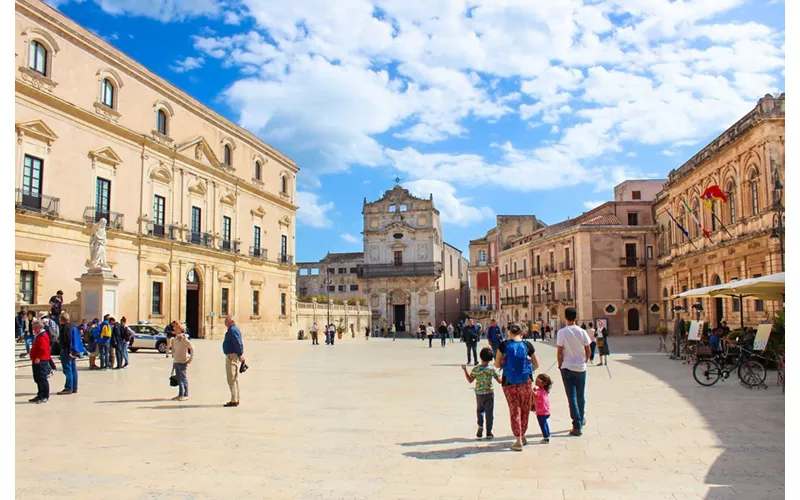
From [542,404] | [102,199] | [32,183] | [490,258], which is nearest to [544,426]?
[542,404]

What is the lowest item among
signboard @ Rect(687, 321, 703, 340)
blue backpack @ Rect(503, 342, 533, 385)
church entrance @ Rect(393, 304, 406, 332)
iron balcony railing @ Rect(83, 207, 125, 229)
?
church entrance @ Rect(393, 304, 406, 332)

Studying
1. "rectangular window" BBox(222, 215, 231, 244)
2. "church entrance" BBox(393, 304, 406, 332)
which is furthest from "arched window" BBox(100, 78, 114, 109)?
"church entrance" BBox(393, 304, 406, 332)

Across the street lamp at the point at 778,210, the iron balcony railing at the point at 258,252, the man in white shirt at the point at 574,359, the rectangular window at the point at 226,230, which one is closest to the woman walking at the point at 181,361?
the man in white shirt at the point at 574,359

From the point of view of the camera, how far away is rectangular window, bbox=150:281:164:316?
31500mm

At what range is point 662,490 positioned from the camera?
19.2ft

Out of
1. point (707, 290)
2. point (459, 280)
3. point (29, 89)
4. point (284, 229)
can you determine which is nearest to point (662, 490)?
point (707, 290)

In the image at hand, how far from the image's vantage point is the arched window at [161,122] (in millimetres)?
31969

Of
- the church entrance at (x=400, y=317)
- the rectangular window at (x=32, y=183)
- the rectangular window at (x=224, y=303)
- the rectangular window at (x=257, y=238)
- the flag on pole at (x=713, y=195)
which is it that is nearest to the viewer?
the rectangular window at (x=32, y=183)

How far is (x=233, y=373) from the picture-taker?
36.1 ft

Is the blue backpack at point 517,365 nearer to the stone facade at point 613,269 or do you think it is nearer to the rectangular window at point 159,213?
the rectangular window at point 159,213

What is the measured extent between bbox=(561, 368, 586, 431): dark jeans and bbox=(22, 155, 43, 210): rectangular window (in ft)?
71.6

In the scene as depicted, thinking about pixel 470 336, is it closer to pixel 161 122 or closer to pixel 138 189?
pixel 138 189

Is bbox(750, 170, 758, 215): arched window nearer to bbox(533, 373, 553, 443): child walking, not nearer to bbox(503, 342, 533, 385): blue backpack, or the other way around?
bbox(533, 373, 553, 443): child walking

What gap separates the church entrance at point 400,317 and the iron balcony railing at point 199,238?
125 feet
